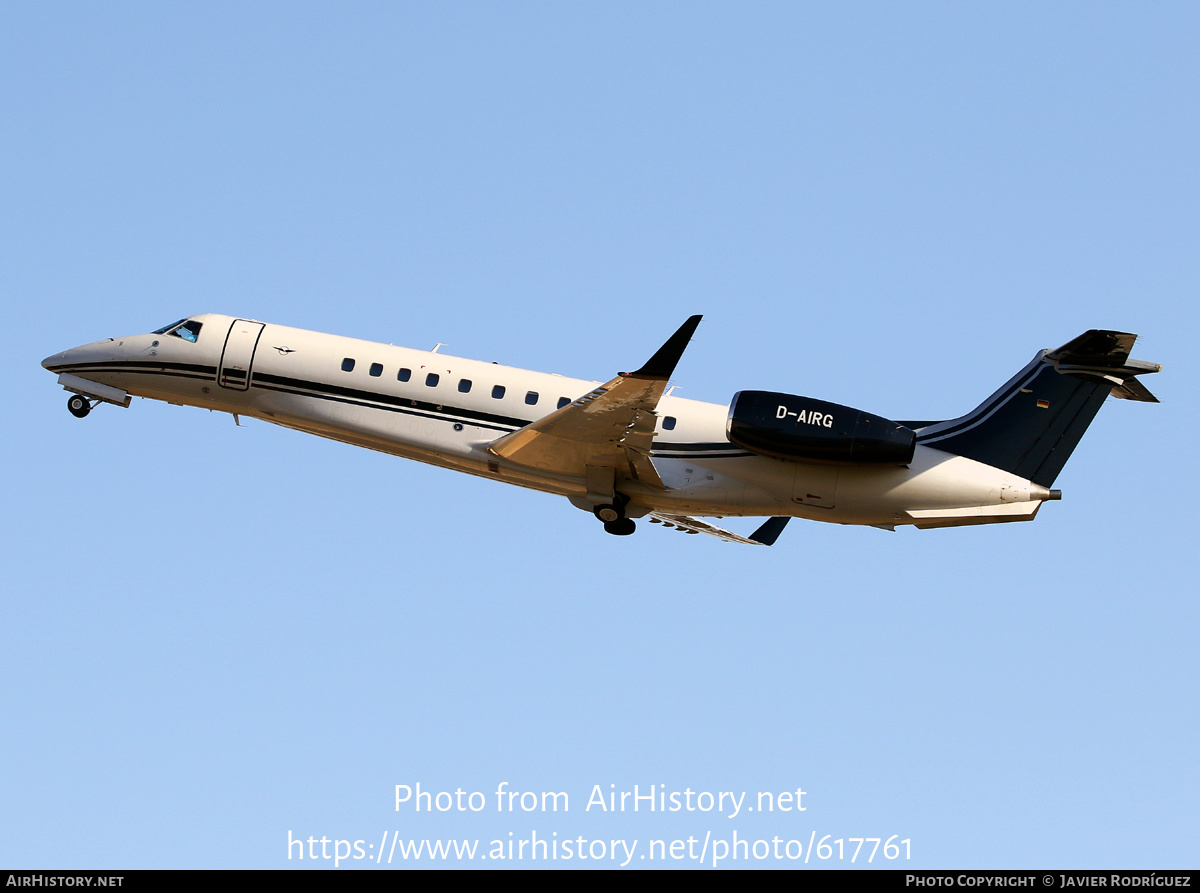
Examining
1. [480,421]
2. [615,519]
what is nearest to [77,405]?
[480,421]

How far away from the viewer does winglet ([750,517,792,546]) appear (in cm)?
2795

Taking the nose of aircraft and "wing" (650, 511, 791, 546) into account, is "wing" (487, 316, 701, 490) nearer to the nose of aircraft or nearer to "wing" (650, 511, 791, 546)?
"wing" (650, 511, 791, 546)

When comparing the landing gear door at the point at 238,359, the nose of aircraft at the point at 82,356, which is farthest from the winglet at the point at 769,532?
the nose of aircraft at the point at 82,356

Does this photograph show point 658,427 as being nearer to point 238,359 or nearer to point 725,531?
point 725,531

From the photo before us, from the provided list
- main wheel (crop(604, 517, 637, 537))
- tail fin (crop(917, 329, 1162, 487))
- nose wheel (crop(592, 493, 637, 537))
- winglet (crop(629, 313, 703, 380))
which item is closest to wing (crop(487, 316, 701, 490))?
winglet (crop(629, 313, 703, 380))

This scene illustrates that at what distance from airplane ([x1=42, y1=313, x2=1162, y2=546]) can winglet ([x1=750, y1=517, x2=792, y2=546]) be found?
3.31 m

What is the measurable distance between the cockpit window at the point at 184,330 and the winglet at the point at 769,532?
1198 cm

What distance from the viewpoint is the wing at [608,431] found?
2116 cm

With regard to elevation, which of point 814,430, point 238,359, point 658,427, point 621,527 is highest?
point 238,359

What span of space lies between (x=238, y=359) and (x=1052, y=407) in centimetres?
1506

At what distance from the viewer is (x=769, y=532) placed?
28.1 metres

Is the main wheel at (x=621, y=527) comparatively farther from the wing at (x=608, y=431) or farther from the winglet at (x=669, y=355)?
the winglet at (x=669, y=355)

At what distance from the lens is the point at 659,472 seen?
2422 cm
